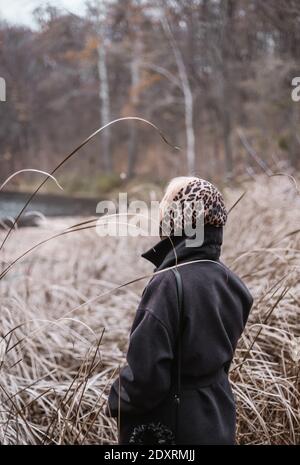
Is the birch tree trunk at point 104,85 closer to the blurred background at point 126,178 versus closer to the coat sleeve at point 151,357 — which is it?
the blurred background at point 126,178

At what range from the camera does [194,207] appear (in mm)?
1320

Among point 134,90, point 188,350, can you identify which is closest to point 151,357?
point 188,350

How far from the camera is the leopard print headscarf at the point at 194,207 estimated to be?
52.1 inches

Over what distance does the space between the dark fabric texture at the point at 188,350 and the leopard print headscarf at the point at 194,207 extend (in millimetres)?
42

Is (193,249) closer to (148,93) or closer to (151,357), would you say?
(151,357)

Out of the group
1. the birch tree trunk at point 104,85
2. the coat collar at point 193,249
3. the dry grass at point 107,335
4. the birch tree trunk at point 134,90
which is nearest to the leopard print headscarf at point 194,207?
the coat collar at point 193,249

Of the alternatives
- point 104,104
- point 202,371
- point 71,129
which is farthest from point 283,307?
point 71,129

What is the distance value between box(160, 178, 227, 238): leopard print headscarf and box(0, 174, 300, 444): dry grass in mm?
388

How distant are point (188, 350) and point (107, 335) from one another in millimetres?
1535

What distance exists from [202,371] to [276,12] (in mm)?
3311

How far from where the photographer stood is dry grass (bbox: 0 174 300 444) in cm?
182

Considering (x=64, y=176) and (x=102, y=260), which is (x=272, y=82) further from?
(x=64, y=176)

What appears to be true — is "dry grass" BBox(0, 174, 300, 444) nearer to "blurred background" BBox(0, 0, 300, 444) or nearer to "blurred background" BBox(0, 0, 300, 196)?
"blurred background" BBox(0, 0, 300, 444)

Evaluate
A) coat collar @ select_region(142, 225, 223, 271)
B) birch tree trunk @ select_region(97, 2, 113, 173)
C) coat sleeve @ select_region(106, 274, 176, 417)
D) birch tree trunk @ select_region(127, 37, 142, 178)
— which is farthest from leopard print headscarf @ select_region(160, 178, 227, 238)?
birch tree trunk @ select_region(97, 2, 113, 173)
